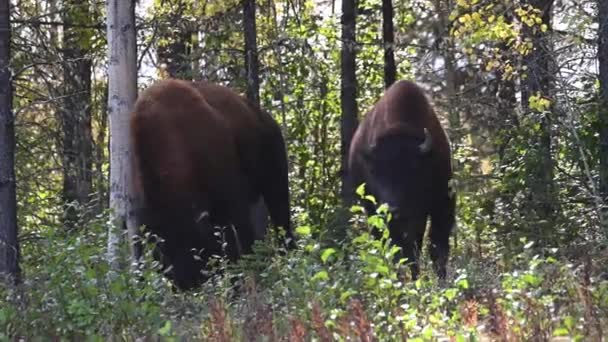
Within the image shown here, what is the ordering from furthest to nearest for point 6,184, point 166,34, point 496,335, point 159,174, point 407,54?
1. point 407,54
2. point 166,34
3. point 6,184
4. point 159,174
5. point 496,335

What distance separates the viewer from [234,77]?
54.0 ft

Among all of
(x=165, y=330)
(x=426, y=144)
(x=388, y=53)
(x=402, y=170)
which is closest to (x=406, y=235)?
(x=402, y=170)

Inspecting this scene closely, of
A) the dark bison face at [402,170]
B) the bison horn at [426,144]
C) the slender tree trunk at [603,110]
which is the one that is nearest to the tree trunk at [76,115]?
the dark bison face at [402,170]

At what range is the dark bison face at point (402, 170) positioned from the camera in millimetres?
11656

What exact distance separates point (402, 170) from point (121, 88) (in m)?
2.79

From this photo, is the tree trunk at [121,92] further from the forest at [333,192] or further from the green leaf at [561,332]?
A: the green leaf at [561,332]

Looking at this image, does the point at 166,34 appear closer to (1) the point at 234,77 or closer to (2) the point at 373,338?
(1) the point at 234,77

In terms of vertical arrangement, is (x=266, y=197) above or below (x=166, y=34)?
below

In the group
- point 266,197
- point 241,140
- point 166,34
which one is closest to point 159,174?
point 241,140

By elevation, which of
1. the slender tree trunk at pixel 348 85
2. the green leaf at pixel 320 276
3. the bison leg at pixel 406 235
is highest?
the slender tree trunk at pixel 348 85

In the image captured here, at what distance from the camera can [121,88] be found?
11.1m

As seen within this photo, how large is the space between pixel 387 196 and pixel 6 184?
4205mm

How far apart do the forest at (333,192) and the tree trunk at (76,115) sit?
0.21 feet

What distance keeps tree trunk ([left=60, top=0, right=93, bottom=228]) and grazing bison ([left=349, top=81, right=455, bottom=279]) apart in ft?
13.4
